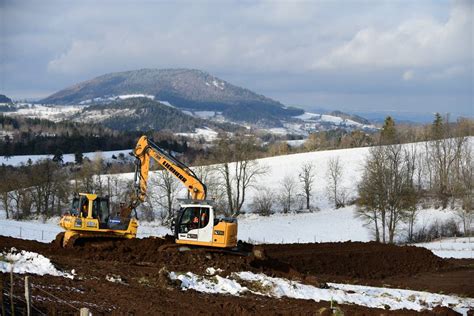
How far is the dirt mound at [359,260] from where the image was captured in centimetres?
3111

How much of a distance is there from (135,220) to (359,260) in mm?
13095

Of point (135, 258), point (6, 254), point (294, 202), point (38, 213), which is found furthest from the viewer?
point (294, 202)

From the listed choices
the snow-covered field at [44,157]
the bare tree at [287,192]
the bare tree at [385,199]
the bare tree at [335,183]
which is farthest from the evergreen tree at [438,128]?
the snow-covered field at [44,157]

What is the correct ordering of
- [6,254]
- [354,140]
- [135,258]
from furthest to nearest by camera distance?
[354,140]
[135,258]
[6,254]

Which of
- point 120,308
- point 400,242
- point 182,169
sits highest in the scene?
point 182,169

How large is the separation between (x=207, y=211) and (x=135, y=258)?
3.52 metres

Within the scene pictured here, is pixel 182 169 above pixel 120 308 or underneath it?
above

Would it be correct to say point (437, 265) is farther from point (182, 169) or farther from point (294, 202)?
point (294, 202)

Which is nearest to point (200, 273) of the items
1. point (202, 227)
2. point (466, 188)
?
point (202, 227)

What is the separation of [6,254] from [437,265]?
23235 millimetres

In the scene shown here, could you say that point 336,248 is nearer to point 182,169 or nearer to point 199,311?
point 182,169

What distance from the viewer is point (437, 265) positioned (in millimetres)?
33062

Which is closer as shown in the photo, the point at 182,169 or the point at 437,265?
the point at 182,169

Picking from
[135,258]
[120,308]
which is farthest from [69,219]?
[120,308]
